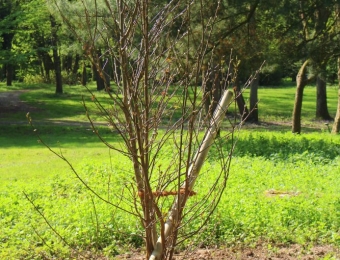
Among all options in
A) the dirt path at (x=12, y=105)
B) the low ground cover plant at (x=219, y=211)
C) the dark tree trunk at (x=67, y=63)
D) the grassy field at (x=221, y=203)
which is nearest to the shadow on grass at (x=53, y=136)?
the grassy field at (x=221, y=203)

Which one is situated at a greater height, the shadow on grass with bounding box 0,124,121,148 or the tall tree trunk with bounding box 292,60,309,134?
the tall tree trunk with bounding box 292,60,309,134

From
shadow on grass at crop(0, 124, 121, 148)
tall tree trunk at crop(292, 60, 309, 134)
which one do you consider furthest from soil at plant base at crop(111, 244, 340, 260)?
shadow on grass at crop(0, 124, 121, 148)

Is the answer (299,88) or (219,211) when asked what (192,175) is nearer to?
(219,211)

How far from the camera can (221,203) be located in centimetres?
668

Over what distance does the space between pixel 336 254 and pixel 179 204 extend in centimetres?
229

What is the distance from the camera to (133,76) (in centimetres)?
344

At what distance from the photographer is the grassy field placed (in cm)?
564

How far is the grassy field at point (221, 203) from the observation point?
18.5ft

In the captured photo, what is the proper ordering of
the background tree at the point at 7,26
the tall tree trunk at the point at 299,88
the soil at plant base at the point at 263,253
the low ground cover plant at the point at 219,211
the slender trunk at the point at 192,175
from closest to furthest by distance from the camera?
1. the slender trunk at the point at 192,175
2. the soil at plant base at the point at 263,253
3. the low ground cover plant at the point at 219,211
4. the tall tree trunk at the point at 299,88
5. the background tree at the point at 7,26

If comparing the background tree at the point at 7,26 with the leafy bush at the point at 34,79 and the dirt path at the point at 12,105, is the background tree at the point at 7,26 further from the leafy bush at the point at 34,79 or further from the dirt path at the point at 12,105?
the leafy bush at the point at 34,79

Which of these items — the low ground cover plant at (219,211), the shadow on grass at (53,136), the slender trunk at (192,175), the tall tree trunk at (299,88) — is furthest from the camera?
the shadow on grass at (53,136)

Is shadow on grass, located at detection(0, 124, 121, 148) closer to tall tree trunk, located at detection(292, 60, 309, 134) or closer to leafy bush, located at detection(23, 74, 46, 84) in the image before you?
tall tree trunk, located at detection(292, 60, 309, 134)

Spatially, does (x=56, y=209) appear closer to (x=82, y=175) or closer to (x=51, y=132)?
(x=82, y=175)

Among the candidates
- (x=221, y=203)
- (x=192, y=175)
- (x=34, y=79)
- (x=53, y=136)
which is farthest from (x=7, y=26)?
(x=34, y=79)
